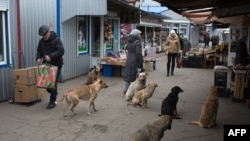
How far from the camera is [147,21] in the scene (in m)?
24.7

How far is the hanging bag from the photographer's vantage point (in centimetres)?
781

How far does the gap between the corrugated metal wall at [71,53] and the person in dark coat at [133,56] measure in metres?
3.16

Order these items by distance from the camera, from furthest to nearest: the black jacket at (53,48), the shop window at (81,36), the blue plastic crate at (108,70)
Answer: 1. the blue plastic crate at (108,70)
2. the shop window at (81,36)
3. the black jacket at (53,48)

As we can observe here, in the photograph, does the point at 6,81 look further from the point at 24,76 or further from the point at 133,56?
the point at 133,56

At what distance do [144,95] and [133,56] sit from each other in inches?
61.2

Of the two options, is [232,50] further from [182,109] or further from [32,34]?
[32,34]

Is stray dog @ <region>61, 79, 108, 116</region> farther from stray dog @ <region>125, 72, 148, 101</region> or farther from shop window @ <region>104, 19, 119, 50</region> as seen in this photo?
shop window @ <region>104, 19, 119, 50</region>

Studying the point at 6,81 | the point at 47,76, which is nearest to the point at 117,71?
the point at 6,81

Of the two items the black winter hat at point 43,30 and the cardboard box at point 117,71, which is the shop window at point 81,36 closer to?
the cardboard box at point 117,71

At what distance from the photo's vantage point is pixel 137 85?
8930 millimetres

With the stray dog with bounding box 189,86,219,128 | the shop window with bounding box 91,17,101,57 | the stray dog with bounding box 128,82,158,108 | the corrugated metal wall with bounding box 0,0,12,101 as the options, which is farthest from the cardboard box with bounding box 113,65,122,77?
the stray dog with bounding box 189,86,219,128

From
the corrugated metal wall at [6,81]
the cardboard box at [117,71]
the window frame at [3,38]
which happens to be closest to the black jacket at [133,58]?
the corrugated metal wall at [6,81]

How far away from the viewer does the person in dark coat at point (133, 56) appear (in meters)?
9.48

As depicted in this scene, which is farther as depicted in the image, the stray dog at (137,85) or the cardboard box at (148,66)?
the cardboard box at (148,66)
